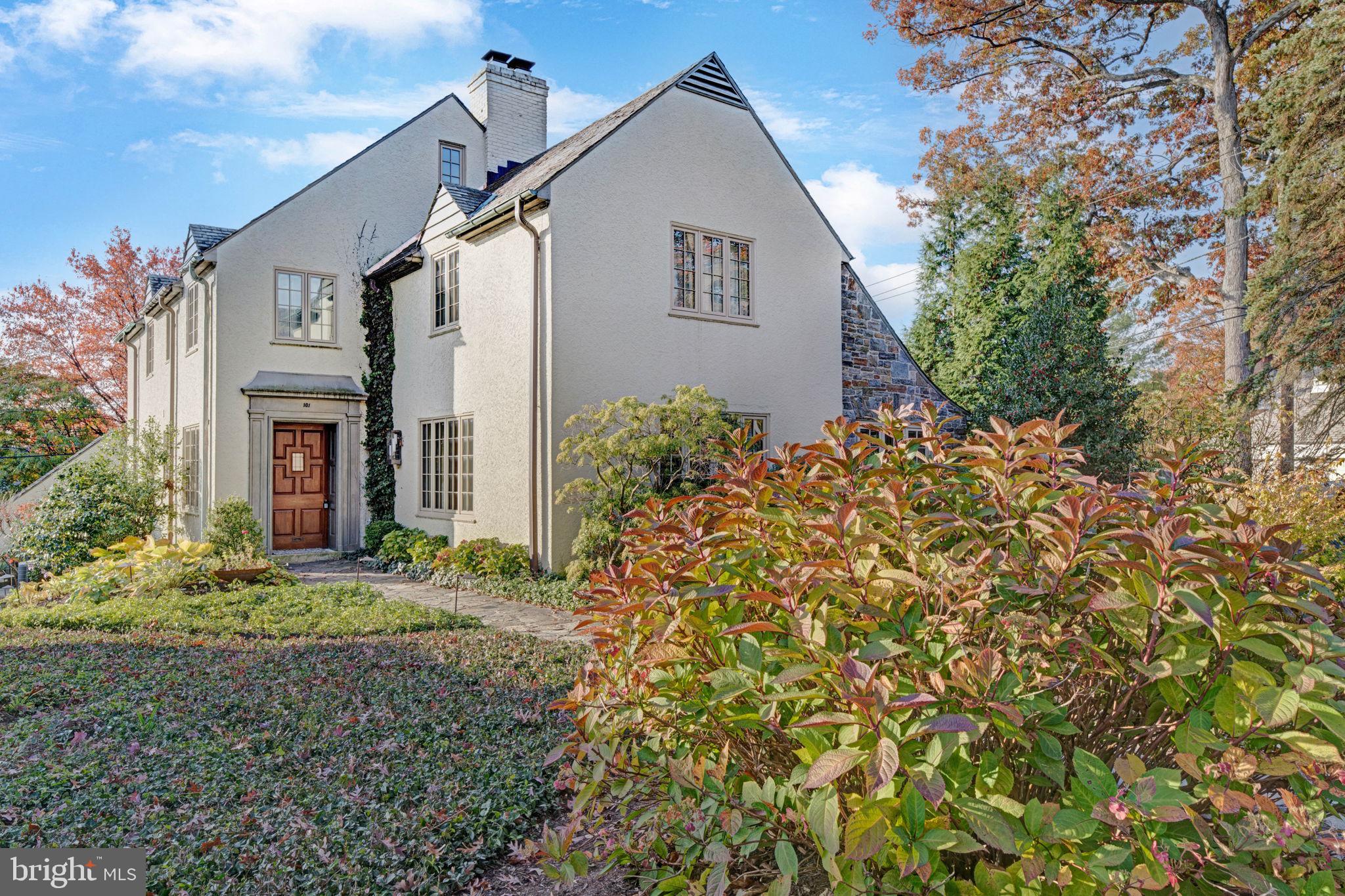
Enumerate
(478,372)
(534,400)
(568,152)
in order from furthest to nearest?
1. (478,372)
2. (568,152)
3. (534,400)

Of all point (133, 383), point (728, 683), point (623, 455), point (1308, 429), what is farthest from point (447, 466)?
point (1308, 429)

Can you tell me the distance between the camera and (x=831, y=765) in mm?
1738

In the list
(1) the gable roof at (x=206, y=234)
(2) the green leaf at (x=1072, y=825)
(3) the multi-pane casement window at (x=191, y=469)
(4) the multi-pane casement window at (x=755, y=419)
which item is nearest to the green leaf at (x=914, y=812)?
(2) the green leaf at (x=1072, y=825)

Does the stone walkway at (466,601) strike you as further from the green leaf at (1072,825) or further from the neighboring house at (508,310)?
the green leaf at (1072,825)

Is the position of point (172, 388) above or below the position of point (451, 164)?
below

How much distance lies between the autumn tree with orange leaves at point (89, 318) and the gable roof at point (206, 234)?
10744 millimetres

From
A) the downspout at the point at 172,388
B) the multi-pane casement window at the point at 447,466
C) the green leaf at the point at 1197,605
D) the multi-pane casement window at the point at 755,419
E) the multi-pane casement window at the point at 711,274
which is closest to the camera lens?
the green leaf at the point at 1197,605

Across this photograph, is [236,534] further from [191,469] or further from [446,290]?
[446,290]

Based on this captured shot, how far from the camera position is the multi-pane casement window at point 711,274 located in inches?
456

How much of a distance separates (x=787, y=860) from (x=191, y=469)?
1617cm

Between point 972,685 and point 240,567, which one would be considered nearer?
point 972,685

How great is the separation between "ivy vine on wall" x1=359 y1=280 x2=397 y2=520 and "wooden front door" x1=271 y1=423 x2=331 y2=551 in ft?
2.95
